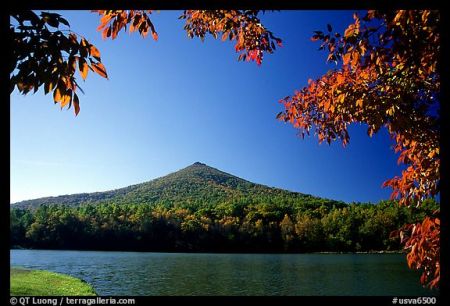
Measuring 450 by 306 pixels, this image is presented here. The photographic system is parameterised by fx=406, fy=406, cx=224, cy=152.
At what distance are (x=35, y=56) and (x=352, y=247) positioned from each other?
72.8 m

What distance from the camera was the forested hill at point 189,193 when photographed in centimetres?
9712

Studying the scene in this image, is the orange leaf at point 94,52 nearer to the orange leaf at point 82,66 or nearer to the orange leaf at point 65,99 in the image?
the orange leaf at point 82,66

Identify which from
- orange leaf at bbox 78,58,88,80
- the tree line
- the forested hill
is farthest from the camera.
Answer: the forested hill

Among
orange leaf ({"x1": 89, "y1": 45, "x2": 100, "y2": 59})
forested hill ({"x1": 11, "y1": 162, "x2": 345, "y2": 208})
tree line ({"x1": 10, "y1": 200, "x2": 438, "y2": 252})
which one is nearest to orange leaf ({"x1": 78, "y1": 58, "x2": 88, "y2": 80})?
orange leaf ({"x1": 89, "y1": 45, "x2": 100, "y2": 59})

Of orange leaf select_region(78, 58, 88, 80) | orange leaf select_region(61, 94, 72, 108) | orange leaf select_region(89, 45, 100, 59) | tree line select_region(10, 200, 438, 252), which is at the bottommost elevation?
tree line select_region(10, 200, 438, 252)

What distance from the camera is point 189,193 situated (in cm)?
9944

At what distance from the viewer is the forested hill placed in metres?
97.1

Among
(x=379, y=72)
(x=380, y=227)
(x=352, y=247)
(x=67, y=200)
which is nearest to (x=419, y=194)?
(x=379, y=72)

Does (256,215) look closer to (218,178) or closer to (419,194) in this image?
(218,178)

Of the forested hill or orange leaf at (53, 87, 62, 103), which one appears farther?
the forested hill

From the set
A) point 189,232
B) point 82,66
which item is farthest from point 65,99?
point 189,232

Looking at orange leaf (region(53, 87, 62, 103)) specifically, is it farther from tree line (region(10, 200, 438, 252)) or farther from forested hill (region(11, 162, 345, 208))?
forested hill (region(11, 162, 345, 208))

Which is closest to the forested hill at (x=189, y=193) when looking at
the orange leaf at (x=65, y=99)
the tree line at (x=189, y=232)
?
the tree line at (x=189, y=232)
